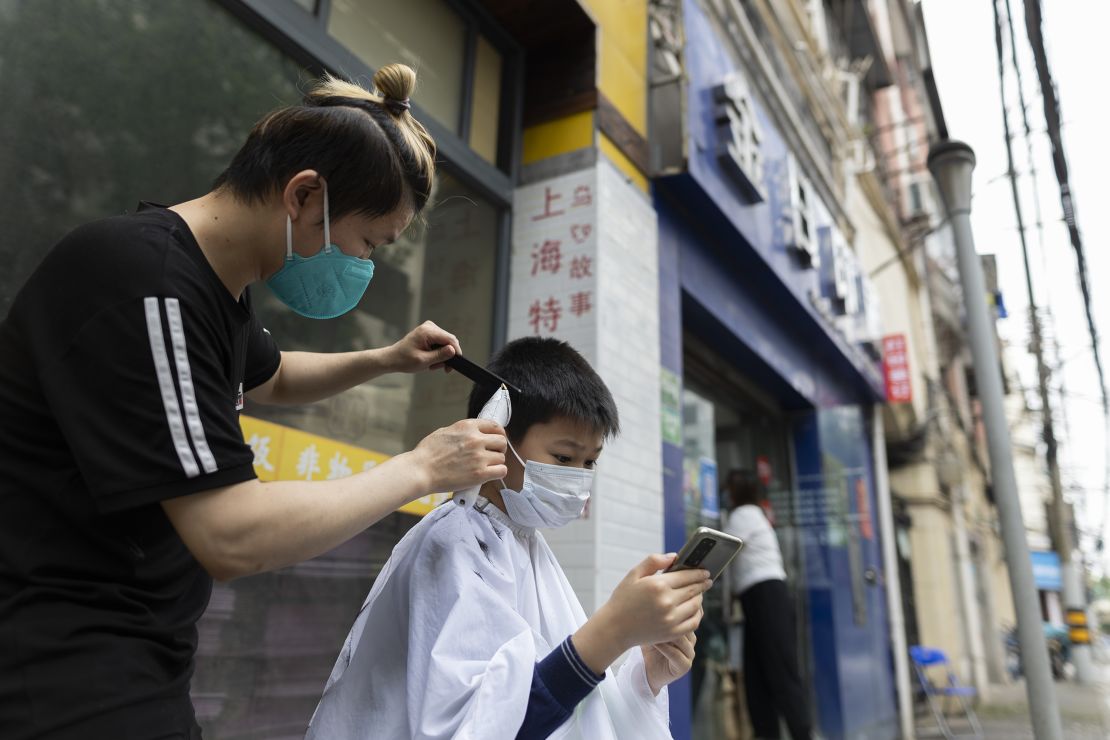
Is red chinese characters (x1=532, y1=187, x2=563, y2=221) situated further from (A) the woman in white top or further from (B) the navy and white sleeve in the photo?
(B) the navy and white sleeve

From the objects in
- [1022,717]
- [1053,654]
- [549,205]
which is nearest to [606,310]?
[549,205]

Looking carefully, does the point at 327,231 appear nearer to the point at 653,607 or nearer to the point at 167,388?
the point at 167,388

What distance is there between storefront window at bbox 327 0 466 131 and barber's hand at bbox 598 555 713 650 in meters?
2.76

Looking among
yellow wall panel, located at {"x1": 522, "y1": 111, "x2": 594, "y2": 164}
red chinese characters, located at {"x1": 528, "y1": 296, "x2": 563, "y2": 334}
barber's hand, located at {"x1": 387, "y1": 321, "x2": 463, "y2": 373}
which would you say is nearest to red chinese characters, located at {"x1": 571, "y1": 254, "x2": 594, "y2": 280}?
red chinese characters, located at {"x1": 528, "y1": 296, "x2": 563, "y2": 334}

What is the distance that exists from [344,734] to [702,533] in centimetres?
76

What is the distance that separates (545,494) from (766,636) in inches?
140

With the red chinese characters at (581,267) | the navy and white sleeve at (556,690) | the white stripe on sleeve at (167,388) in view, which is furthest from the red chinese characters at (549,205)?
the white stripe on sleeve at (167,388)

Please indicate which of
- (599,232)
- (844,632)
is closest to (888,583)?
(844,632)

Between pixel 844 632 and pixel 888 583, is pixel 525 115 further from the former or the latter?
pixel 888 583

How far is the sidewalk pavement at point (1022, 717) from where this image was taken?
767 cm

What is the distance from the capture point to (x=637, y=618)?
130cm

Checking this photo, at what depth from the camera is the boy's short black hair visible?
→ 1.68 m

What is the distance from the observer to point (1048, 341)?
49.2 feet

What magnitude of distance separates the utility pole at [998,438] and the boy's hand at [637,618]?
363cm
